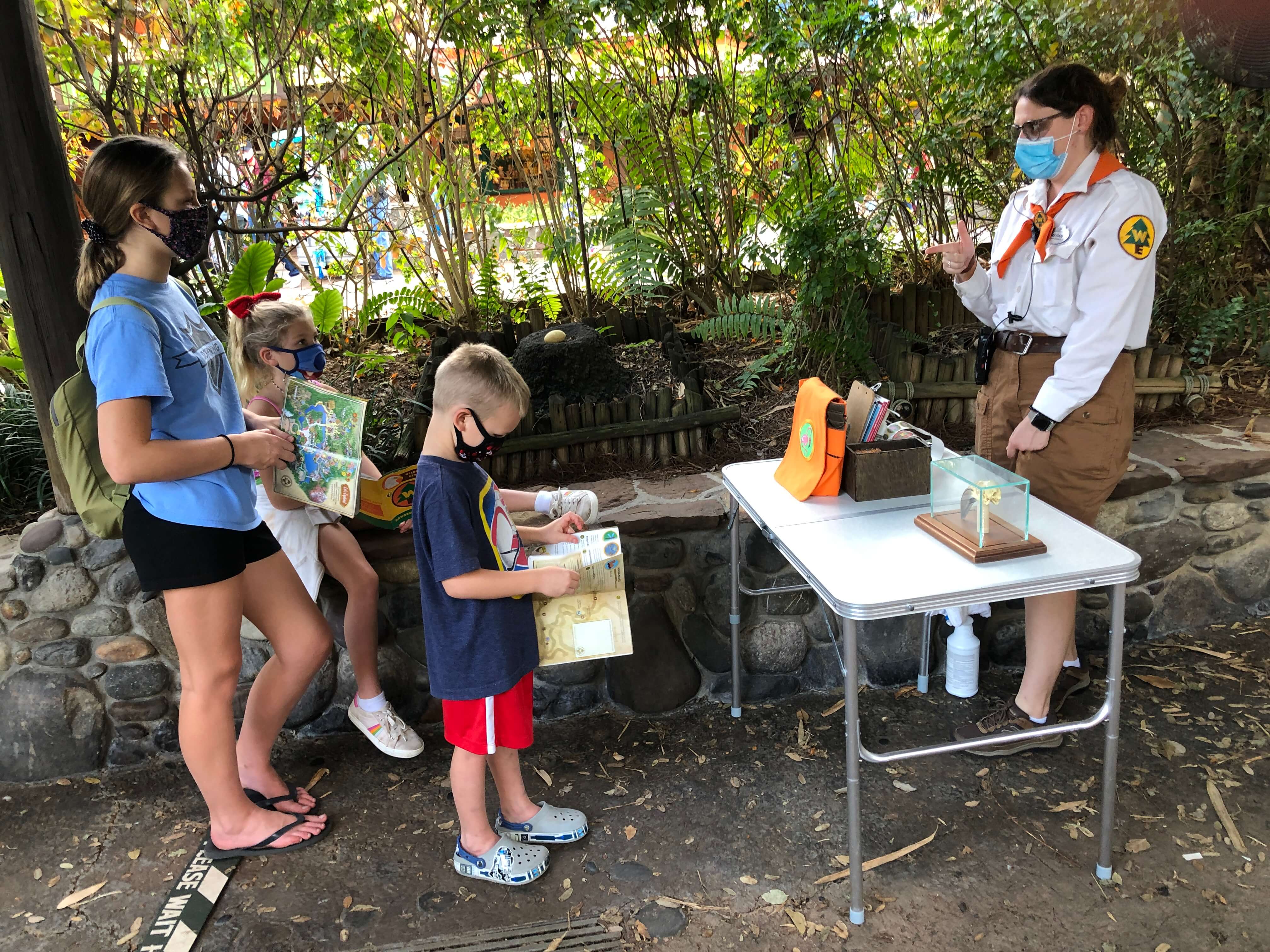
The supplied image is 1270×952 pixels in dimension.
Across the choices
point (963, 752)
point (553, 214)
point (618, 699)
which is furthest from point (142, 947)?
point (553, 214)

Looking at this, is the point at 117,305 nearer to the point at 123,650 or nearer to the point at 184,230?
the point at 184,230

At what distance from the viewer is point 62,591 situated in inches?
127

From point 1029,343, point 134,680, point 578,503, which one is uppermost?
point 1029,343

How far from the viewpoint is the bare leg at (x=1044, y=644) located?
2861 millimetres

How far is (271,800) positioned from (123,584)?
982 millimetres

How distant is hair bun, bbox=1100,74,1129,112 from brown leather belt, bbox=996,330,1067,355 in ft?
2.28

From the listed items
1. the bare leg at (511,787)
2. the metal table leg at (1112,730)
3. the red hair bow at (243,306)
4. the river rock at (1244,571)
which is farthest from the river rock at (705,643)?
the river rock at (1244,571)

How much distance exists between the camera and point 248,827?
2760mm

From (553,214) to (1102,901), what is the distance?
4222 millimetres

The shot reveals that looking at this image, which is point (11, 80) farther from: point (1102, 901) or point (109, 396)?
point (1102, 901)

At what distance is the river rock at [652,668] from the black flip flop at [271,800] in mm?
1165

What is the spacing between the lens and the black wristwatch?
2.70m

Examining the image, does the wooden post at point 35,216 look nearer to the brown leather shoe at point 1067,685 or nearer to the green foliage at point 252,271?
the green foliage at point 252,271

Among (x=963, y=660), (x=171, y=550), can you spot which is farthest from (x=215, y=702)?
(x=963, y=660)
